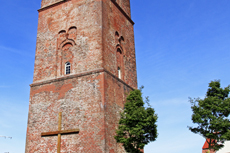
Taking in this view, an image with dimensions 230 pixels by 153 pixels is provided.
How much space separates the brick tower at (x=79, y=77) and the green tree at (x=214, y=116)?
17.1 feet

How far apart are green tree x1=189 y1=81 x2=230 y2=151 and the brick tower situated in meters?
5.22

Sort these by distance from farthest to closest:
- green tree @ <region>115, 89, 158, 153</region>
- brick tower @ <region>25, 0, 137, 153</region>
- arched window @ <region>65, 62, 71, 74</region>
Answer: arched window @ <region>65, 62, 71, 74</region>, brick tower @ <region>25, 0, 137, 153</region>, green tree @ <region>115, 89, 158, 153</region>

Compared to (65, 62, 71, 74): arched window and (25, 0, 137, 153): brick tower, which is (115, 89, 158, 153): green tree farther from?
(65, 62, 71, 74): arched window

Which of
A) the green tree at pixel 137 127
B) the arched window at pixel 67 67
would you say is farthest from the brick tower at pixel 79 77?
the green tree at pixel 137 127

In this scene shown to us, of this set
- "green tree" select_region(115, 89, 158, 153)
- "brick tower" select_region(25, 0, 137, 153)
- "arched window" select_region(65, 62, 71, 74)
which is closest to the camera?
"green tree" select_region(115, 89, 158, 153)

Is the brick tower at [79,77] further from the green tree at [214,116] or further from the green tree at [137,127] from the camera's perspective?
the green tree at [214,116]

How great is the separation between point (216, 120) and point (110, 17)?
34.1ft

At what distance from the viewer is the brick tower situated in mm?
15891

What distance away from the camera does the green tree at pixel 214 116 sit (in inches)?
655

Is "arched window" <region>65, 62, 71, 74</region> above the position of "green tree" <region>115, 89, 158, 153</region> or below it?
above

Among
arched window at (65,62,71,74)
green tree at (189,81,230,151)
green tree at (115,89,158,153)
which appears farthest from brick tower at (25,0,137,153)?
green tree at (189,81,230,151)

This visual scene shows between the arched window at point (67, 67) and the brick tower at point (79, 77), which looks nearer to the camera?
the brick tower at point (79, 77)

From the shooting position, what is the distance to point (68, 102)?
16984 millimetres

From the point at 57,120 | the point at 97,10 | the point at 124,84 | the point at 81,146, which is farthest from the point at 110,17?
the point at 81,146
